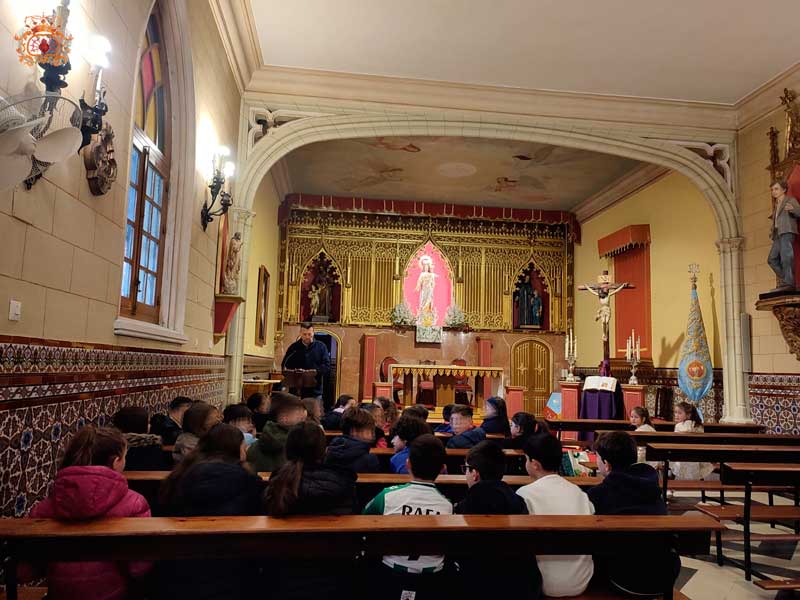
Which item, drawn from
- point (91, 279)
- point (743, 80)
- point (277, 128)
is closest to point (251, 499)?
point (91, 279)

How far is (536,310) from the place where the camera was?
47.0 feet

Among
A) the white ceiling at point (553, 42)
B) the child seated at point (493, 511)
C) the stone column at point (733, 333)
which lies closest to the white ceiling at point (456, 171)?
the white ceiling at point (553, 42)

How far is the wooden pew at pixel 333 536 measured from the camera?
72.6 inches

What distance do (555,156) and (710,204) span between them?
9.67 feet

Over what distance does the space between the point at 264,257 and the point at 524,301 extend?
6.25m

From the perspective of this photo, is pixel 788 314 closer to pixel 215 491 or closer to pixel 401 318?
pixel 215 491

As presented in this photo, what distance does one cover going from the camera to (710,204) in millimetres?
8711

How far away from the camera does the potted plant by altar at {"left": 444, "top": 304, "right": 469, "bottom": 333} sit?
13641 mm

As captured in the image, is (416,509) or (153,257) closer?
(416,509)

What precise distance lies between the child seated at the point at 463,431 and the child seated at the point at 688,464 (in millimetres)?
2242

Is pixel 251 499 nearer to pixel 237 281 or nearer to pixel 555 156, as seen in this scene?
pixel 237 281

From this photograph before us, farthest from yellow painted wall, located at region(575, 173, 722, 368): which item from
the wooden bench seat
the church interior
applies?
the wooden bench seat

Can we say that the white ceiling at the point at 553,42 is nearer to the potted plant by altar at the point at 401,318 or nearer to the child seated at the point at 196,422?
the child seated at the point at 196,422

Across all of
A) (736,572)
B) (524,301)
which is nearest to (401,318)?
(524,301)
